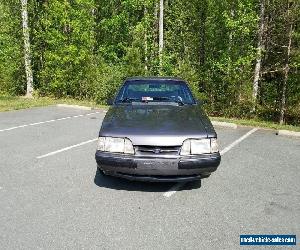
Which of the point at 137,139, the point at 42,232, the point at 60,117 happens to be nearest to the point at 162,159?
the point at 137,139

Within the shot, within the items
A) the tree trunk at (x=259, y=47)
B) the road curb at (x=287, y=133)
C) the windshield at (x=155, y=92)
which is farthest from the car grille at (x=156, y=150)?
the tree trunk at (x=259, y=47)

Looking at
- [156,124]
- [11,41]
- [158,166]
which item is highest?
[11,41]

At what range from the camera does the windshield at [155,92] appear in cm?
610

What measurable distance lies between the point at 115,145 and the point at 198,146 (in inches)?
46.9

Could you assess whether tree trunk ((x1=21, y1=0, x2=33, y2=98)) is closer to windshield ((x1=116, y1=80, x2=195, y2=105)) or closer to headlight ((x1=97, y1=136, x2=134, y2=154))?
windshield ((x1=116, y1=80, x2=195, y2=105))

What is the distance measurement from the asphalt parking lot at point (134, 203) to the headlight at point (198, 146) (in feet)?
2.48

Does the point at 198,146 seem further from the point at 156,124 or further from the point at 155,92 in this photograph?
the point at 155,92

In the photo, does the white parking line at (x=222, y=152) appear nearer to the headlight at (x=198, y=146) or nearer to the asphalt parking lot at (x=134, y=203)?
the asphalt parking lot at (x=134, y=203)

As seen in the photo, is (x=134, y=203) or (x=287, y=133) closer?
(x=134, y=203)

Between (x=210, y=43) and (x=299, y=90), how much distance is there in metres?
6.52

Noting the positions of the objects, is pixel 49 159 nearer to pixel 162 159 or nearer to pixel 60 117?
pixel 162 159

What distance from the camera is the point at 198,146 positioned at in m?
4.58

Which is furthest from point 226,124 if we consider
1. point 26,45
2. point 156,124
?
point 26,45

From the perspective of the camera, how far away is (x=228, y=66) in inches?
625
